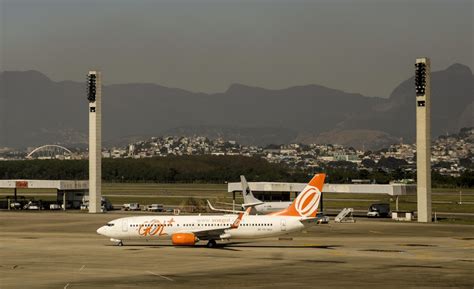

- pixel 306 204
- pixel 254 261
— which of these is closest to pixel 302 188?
pixel 306 204

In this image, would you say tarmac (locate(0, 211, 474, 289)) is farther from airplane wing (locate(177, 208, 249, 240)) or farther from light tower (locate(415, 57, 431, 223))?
light tower (locate(415, 57, 431, 223))

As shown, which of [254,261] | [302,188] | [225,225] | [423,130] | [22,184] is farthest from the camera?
[22,184]

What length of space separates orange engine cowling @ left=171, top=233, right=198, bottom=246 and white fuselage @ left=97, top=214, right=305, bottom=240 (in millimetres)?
602

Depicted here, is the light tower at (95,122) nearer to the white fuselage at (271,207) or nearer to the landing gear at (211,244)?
the white fuselage at (271,207)

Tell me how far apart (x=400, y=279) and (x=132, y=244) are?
34.4 m

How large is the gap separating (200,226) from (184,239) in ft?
6.53

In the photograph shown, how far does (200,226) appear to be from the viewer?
82.3 m

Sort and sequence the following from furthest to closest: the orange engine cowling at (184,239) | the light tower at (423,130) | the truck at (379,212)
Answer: the truck at (379,212)
the light tower at (423,130)
the orange engine cowling at (184,239)

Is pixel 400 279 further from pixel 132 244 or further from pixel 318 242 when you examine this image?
pixel 132 244

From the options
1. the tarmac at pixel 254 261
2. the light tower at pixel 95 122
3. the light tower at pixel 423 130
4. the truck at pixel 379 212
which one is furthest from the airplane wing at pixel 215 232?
the light tower at pixel 95 122

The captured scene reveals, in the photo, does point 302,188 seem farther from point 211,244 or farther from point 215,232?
point 215,232

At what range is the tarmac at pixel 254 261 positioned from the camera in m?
58.3

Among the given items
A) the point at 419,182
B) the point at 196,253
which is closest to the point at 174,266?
the point at 196,253

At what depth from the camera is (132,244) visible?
86438 mm
